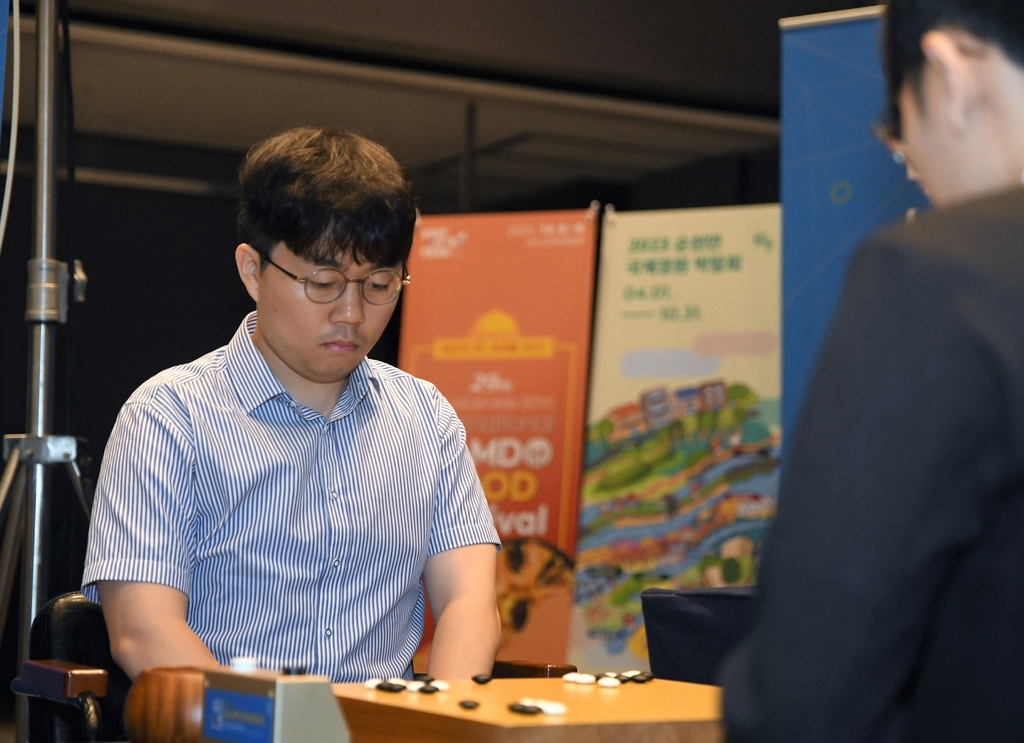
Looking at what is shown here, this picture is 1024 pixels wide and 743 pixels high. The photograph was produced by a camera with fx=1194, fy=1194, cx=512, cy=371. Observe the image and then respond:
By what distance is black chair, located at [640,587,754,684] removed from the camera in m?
2.00

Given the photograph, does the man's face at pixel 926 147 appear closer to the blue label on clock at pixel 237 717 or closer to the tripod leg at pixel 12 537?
the blue label on clock at pixel 237 717

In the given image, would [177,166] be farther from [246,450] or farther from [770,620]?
[770,620]

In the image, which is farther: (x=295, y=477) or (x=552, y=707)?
(x=295, y=477)

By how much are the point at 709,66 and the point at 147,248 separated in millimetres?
2655

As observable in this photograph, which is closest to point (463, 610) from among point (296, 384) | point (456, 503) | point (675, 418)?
point (456, 503)

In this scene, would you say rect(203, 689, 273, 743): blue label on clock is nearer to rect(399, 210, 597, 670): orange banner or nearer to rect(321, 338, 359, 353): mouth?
rect(321, 338, 359, 353): mouth

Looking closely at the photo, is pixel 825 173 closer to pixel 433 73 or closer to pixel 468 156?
pixel 433 73

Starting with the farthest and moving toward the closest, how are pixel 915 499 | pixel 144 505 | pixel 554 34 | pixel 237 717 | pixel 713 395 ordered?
pixel 554 34 → pixel 713 395 → pixel 144 505 → pixel 237 717 → pixel 915 499

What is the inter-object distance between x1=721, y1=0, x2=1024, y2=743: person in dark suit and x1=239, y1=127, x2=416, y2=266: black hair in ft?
3.88

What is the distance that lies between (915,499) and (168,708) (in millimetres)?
727

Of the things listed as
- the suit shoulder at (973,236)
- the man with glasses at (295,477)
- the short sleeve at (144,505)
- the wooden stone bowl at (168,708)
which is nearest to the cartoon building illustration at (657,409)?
the man with glasses at (295,477)

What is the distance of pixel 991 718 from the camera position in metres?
0.75

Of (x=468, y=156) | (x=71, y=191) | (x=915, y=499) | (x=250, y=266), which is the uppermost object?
(x=468, y=156)

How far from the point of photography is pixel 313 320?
1.87 meters
